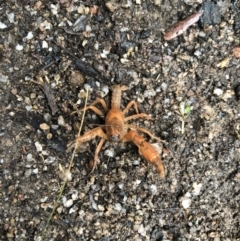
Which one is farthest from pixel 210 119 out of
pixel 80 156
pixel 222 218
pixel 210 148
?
pixel 80 156

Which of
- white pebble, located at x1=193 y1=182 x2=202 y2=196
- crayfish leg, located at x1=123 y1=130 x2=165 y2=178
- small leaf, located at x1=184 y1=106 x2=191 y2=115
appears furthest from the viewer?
small leaf, located at x1=184 y1=106 x2=191 y2=115

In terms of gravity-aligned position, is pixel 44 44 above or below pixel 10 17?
below

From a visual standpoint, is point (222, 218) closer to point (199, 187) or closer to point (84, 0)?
point (199, 187)

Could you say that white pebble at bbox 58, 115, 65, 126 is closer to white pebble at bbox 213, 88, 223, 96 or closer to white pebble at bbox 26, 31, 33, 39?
white pebble at bbox 26, 31, 33, 39

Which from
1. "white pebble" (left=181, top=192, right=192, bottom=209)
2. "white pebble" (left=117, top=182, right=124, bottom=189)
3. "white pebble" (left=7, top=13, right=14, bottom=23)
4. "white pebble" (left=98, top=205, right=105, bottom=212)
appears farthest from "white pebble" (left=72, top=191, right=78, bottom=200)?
"white pebble" (left=7, top=13, right=14, bottom=23)

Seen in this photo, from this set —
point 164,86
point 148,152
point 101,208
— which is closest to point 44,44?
point 164,86

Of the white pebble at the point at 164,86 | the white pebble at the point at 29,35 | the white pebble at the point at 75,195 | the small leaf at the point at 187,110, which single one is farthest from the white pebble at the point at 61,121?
the small leaf at the point at 187,110

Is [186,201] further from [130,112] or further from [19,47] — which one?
[19,47]

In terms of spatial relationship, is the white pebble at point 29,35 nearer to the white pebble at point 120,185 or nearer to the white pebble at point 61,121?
the white pebble at point 61,121
